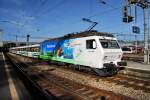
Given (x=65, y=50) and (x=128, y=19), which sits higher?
(x=128, y=19)

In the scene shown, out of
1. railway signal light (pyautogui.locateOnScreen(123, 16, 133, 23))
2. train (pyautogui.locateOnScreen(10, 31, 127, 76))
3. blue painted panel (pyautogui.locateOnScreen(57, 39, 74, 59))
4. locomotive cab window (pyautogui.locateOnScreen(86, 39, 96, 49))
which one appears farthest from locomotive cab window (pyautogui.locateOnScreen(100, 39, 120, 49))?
railway signal light (pyautogui.locateOnScreen(123, 16, 133, 23))

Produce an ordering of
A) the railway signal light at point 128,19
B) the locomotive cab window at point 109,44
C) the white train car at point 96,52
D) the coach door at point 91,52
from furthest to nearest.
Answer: the railway signal light at point 128,19 → the locomotive cab window at point 109,44 → the coach door at point 91,52 → the white train car at point 96,52

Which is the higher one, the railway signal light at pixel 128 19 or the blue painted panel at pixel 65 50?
the railway signal light at pixel 128 19

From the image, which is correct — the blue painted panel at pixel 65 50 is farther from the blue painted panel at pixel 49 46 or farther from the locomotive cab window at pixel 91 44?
the locomotive cab window at pixel 91 44

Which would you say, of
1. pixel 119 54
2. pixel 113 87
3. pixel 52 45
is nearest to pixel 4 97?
pixel 113 87

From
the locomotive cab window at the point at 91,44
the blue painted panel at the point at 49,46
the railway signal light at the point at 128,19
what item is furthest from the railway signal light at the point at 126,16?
the locomotive cab window at the point at 91,44

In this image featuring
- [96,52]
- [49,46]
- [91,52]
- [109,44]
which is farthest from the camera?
[49,46]

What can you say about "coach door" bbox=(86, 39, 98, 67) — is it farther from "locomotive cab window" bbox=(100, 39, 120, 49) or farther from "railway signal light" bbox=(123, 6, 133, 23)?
"railway signal light" bbox=(123, 6, 133, 23)

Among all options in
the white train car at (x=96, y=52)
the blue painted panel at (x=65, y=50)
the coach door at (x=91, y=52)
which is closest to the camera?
the white train car at (x=96, y=52)

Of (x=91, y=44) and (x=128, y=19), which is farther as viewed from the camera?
(x=128, y=19)

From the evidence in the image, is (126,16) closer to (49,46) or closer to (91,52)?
(91,52)

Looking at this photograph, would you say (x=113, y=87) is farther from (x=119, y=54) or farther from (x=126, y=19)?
(x=126, y=19)

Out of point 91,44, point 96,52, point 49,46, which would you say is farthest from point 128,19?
point 49,46

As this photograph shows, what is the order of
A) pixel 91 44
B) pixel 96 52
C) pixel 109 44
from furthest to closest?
pixel 109 44
pixel 91 44
pixel 96 52
